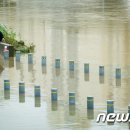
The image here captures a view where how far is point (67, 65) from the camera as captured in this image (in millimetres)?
22891

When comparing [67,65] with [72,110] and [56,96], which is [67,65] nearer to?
[56,96]

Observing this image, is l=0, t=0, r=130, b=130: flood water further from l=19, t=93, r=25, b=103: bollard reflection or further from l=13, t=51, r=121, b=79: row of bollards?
l=13, t=51, r=121, b=79: row of bollards

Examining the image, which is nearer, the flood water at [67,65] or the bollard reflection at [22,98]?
the flood water at [67,65]

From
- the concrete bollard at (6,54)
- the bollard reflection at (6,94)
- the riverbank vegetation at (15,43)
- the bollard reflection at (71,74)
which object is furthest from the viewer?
the riverbank vegetation at (15,43)

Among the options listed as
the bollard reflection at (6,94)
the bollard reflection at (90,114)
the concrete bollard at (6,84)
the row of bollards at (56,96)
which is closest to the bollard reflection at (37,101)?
the row of bollards at (56,96)

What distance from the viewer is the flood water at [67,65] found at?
16469 mm

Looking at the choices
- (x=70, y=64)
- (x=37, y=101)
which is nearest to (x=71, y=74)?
(x=70, y=64)

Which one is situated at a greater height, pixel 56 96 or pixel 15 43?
pixel 15 43

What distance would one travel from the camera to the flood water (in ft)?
54.0

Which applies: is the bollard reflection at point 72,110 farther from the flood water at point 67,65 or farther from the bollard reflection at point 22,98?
the bollard reflection at point 22,98

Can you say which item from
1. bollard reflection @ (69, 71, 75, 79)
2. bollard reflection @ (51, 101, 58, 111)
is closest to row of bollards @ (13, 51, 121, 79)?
bollard reflection @ (69, 71, 75, 79)

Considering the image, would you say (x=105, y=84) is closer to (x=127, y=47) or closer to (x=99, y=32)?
(x=127, y=47)

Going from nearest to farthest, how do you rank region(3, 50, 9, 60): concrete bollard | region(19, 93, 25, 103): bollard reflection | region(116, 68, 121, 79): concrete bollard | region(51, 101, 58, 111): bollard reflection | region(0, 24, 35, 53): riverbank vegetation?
region(51, 101, 58, 111): bollard reflection < region(19, 93, 25, 103): bollard reflection < region(116, 68, 121, 79): concrete bollard < region(3, 50, 9, 60): concrete bollard < region(0, 24, 35, 53): riverbank vegetation

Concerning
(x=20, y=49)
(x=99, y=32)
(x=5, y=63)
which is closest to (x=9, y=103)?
(x=5, y=63)
